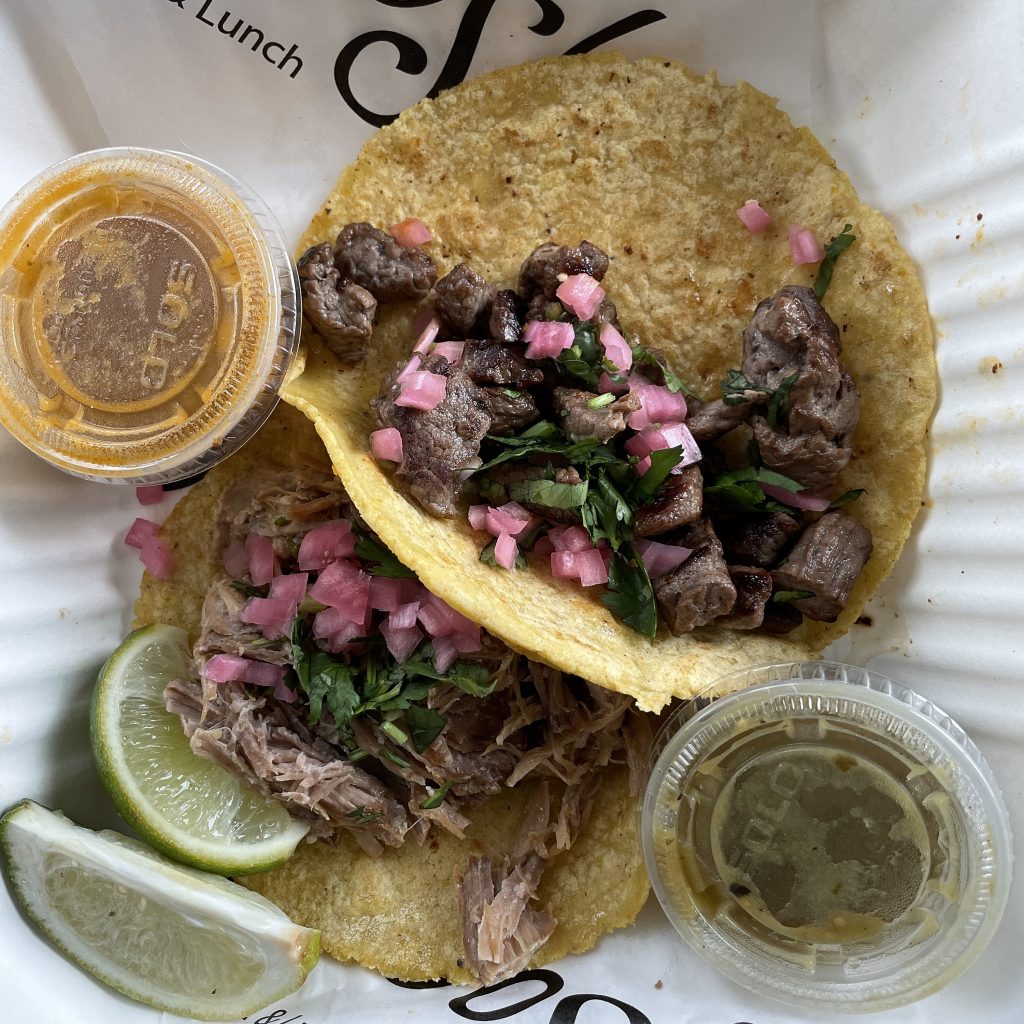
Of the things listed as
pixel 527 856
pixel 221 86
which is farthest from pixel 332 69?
pixel 527 856

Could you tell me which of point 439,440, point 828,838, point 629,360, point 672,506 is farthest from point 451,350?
point 828,838

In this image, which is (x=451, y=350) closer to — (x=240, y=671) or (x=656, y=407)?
(x=656, y=407)

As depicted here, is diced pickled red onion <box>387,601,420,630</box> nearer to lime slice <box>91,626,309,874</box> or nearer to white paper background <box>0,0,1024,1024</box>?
lime slice <box>91,626,309,874</box>

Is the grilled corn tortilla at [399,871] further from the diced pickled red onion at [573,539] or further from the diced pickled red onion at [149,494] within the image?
the diced pickled red onion at [573,539]

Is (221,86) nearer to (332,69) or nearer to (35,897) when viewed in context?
(332,69)

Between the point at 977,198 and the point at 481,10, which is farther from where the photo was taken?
the point at 481,10

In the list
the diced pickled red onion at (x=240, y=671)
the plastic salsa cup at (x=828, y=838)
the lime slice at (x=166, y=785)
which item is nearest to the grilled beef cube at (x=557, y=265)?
the plastic salsa cup at (x=828, y=838)
